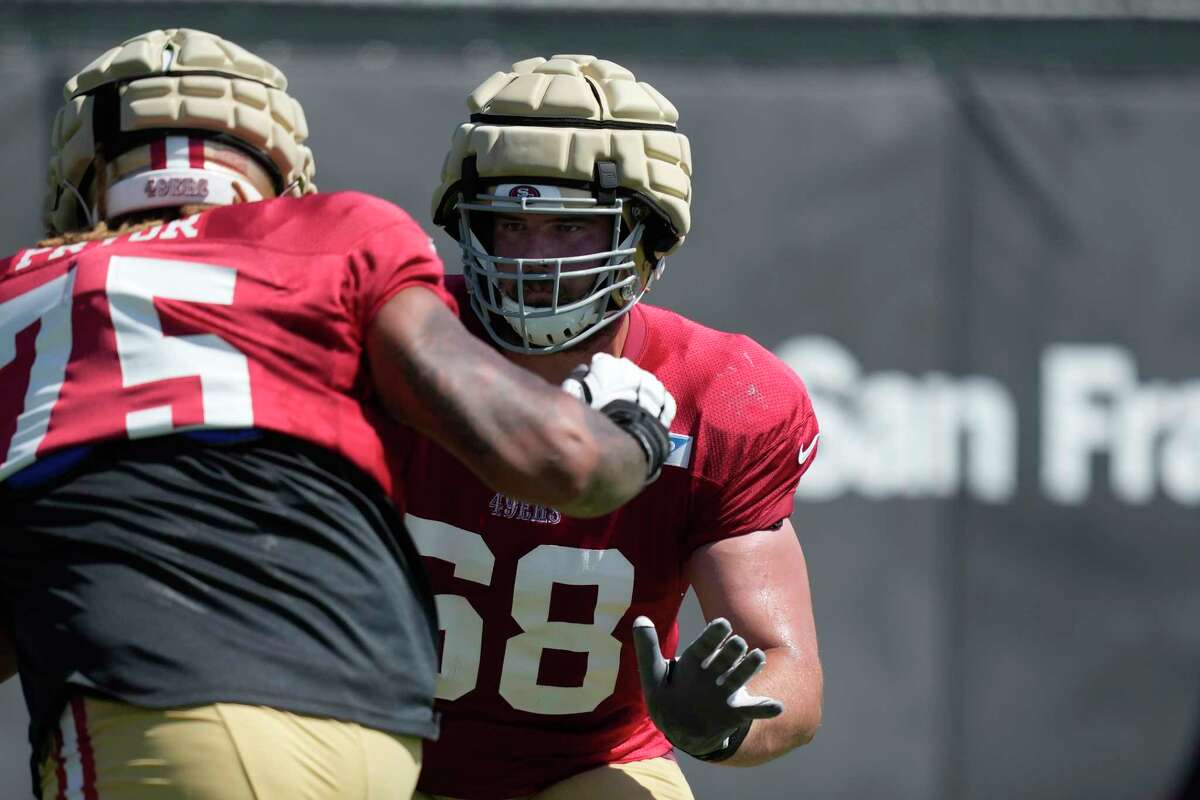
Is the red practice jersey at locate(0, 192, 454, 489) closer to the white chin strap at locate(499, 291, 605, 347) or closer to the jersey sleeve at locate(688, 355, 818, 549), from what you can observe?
→ the white chin strap at locate(499, 291, 605, 347)

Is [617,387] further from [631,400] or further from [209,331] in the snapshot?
[209,331]

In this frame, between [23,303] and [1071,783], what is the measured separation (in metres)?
3.52

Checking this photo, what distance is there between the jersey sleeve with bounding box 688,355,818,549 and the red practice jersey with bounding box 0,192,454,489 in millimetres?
837

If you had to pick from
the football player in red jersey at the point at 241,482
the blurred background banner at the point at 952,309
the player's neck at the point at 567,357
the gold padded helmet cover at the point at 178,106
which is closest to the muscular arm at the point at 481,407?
the football player in red jersey at the point at 241,482

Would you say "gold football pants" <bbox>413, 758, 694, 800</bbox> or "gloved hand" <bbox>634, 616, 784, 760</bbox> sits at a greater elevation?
"gloved hand" <bbox>634, 616, 784, 760</bbox>

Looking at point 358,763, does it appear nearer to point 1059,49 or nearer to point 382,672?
point 382,672

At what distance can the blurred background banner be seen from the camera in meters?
4.54

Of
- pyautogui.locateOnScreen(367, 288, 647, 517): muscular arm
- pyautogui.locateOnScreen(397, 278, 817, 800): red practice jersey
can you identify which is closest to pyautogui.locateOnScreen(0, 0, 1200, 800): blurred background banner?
pyautogui.locateOnScreen(397, 278, 817, 800): red practice jersey

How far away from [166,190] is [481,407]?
24.3 inches

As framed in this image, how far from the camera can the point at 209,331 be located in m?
1.88

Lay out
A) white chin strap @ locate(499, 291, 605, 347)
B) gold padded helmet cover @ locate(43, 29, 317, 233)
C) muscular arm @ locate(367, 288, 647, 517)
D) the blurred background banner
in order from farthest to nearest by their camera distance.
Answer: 1. the blurred background banner
2. white chin strap @ locate(499, 291, 605, 347)
3. gold padded helmet cover @ locate(43, 29, 317, 233)
4. muscular arm @ locate(367, 288, 647, 517)

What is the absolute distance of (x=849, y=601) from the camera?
4586 mm

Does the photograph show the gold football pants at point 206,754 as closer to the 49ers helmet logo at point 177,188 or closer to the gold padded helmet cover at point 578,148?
the 49ers helmet logo at point 177,188

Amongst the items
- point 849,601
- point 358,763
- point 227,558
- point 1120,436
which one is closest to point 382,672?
point 358,763
